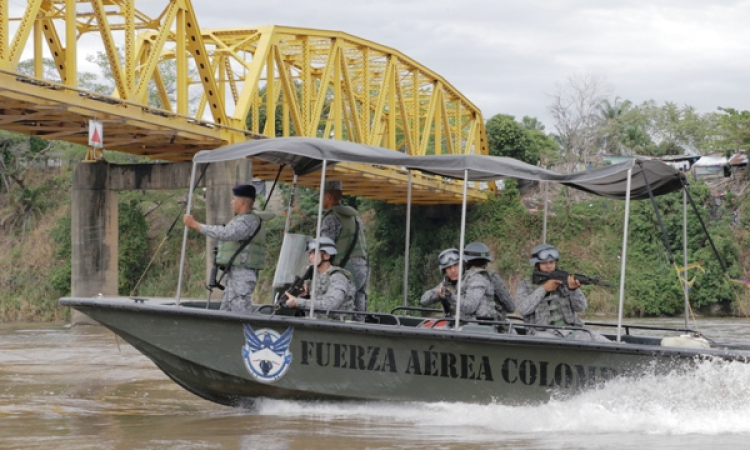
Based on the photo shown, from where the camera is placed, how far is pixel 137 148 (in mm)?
30016

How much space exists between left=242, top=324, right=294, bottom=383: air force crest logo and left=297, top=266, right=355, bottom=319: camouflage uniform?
38 centimetres

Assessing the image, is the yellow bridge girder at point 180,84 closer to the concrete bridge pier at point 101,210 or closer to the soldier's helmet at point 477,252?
the concrete bridge pier at point 101,210

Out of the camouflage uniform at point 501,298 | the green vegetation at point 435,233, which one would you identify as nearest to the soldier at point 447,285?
the camouflage uniform at point 501,298

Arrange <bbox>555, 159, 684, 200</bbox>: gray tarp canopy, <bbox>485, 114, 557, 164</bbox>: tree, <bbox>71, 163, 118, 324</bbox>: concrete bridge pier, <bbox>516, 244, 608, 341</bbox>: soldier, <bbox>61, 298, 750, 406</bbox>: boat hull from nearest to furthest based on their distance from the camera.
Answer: <bbox>61, 298, 750, 406</bbox>: boat hull → <bbox>555, 159, 684, 200</bbox>: gray tarp canopy → <bbox>516, 244, 608, 341</bbox>: soldier → <bbox>71, 163, 118, 324</bbox>: concrete bridge pier → <bbox>485, 114, 557, 164</bbox>: tree

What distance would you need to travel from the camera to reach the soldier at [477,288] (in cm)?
1059

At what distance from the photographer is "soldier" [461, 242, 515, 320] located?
10586 millimetres

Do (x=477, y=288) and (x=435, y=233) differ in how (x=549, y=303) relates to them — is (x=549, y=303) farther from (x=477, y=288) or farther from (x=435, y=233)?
(x=435, y=233)

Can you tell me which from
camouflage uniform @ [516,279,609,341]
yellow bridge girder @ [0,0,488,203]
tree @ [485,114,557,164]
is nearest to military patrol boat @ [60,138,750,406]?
camouflage uniform @ [516,279,609,341]

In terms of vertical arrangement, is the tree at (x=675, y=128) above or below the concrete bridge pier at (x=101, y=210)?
above

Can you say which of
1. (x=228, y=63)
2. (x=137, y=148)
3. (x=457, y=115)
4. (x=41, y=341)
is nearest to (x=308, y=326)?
(x=41, y=341)

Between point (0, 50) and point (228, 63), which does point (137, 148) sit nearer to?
point (228, 63)

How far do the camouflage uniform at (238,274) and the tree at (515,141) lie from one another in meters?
34.7

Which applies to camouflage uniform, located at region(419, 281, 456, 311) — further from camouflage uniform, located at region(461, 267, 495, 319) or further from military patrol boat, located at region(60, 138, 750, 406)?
military patrol boat, located at region(60, 138, 750, 406)

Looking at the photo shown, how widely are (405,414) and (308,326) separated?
1.15 metres
